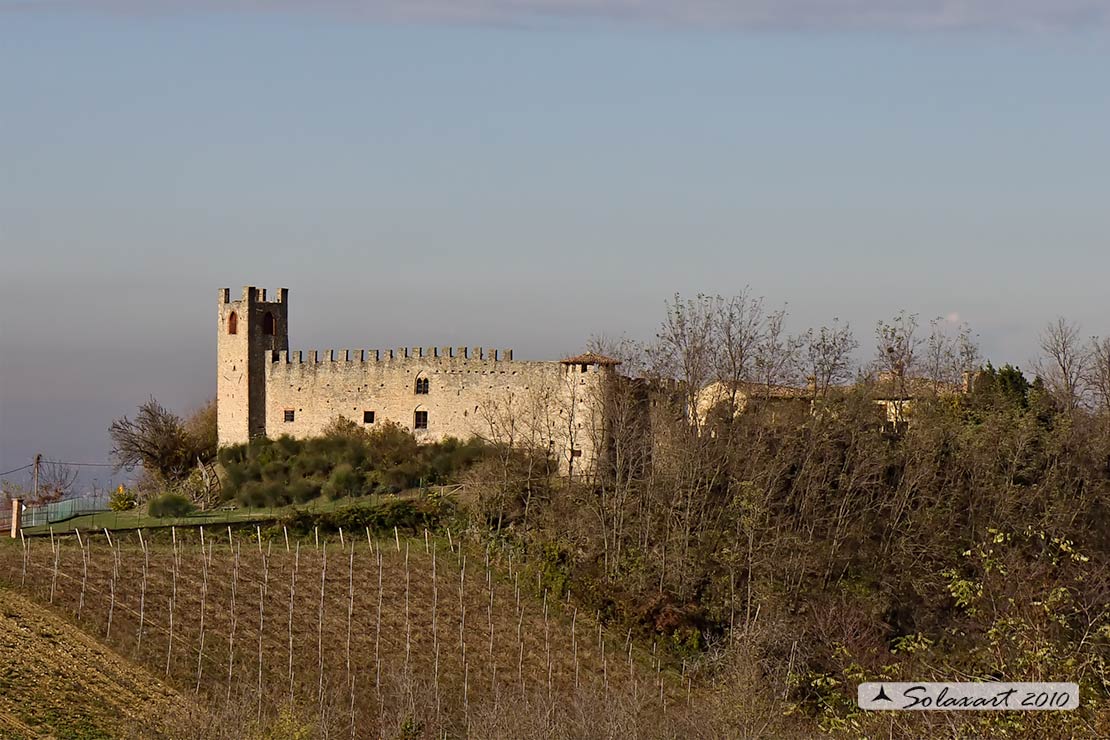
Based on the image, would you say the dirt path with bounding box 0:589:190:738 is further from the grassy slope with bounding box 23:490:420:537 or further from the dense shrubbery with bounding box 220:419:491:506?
the dense shrubbery with bounding box 220:419:491:506

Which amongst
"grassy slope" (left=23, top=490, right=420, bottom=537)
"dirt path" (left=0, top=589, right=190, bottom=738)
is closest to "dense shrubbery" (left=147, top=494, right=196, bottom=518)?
"grassy slope" (left=23, top=490, right=420, bottom=537)

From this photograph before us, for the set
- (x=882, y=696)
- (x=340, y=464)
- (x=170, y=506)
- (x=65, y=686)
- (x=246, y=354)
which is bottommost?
(x=65, y=686)

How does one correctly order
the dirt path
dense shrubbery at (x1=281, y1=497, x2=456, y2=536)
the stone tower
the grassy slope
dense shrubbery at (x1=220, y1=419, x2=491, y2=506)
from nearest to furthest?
the dirt path < the grassy slope < dense shrubbery at (x1=281, y1=497, x2=456, y2=536) < dense shrubbery at (x1=220, y1=419, x2=491, y2=506) < the stone tower

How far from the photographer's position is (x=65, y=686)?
30203 mm

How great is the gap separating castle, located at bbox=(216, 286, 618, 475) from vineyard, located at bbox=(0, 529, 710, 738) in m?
5.92

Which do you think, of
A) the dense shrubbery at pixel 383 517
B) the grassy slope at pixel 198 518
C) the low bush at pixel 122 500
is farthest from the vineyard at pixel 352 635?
the low bush at pixel 122 500

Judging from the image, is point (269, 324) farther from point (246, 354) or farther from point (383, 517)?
point (383, 517)

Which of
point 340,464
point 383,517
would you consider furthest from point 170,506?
point 383,517

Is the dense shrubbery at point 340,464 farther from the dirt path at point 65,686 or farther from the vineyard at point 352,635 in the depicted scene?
the dirt path at point 65,686

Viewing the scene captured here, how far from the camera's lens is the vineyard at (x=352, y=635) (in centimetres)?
3109

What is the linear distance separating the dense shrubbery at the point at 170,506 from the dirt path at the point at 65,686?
11609mm

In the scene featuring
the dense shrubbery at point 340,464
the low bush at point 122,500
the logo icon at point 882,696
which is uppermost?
the dense shrubbery at point 340,464

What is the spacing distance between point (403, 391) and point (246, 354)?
5.31 meters

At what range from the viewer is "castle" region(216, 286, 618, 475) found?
47.6 m
